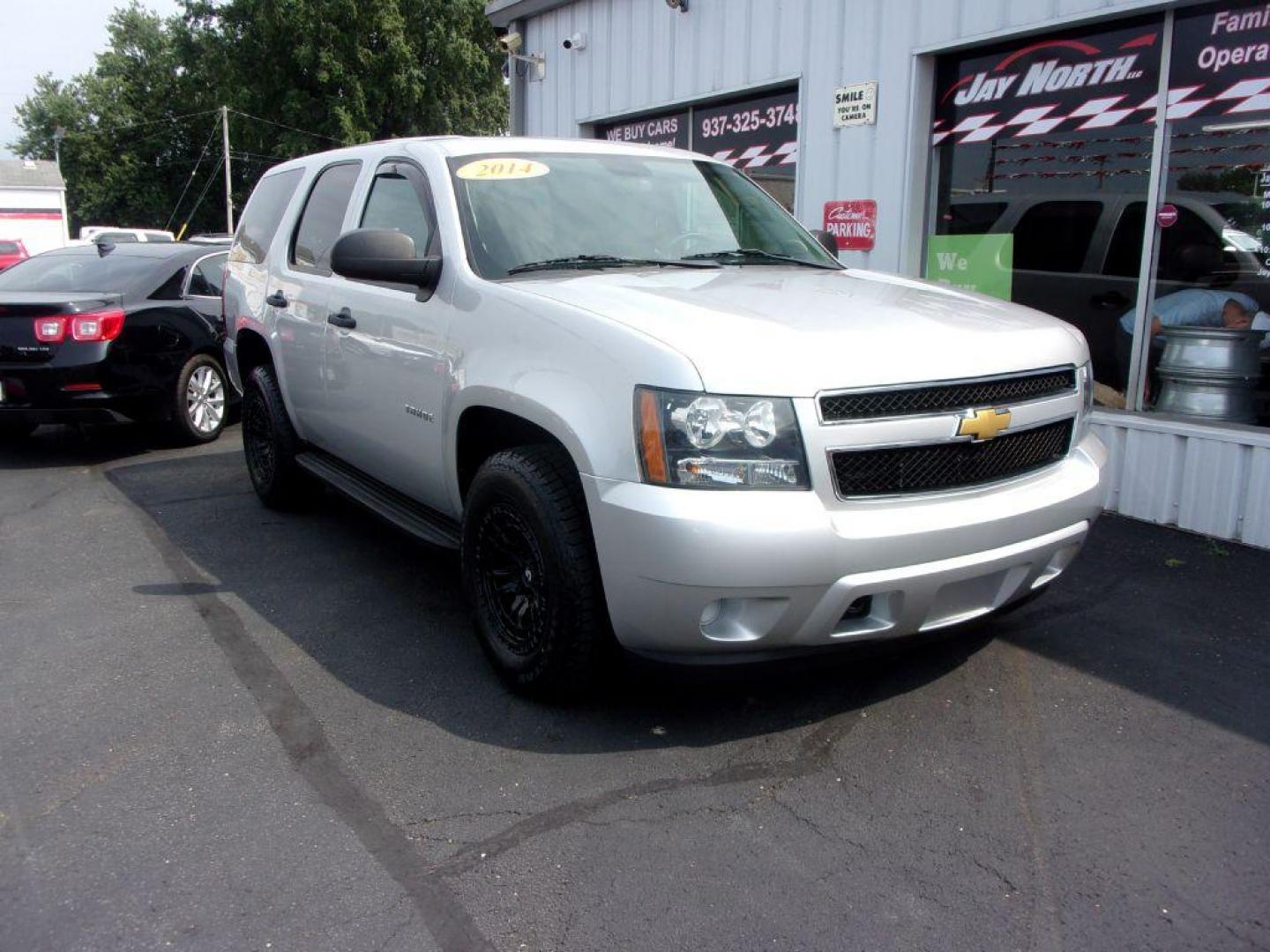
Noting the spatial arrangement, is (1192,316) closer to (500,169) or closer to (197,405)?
(500,169)

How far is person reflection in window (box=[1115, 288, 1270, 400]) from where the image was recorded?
5.66 metres

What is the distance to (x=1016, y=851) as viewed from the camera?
272 centimetres

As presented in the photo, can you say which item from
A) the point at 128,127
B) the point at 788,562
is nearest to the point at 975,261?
the point at 788,562

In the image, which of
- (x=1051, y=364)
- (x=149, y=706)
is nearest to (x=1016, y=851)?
(x=1051, y=364)

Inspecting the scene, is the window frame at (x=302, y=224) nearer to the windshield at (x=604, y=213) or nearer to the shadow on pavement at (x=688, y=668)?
the windshield at (x=604, y=213)

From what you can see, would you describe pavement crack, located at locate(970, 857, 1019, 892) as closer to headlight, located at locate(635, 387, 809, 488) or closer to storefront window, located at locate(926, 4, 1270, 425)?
headlight, located at locate(635, 387, 809, 488)

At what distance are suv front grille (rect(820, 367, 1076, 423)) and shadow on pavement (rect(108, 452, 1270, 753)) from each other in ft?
2.37

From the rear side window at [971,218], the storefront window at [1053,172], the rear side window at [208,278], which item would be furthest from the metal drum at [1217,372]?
the rear side window at [208,278]

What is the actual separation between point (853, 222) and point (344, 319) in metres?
4.31

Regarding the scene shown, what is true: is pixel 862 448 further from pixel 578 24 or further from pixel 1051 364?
pixel 578 24

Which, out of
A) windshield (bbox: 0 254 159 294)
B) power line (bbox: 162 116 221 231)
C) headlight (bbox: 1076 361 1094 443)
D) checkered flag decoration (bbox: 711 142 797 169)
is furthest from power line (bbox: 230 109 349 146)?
headlight (bbox: 1076 361 1094 443)

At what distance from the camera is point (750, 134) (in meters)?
8.63

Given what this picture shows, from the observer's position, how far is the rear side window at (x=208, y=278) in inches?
338

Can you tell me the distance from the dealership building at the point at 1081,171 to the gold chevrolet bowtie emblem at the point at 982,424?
2.25 metres
